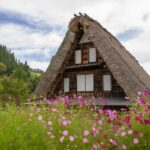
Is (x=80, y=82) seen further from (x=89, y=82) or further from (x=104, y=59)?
(x=104, y=59)

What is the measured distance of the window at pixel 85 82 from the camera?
23.9 meters

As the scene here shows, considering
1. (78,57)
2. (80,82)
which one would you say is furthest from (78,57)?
(80,82)

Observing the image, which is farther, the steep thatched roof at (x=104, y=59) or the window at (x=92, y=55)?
the window at (x=92, y=55)

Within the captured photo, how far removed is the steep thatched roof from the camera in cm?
2075

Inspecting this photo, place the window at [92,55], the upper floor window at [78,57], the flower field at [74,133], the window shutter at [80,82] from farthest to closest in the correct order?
the upper floor window at [78,57] → the window shutter at [80,82] → the window at [92,55] → the flower field at [74,133]

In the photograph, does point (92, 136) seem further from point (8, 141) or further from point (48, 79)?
point (48, 79)

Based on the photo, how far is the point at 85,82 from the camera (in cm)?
2414

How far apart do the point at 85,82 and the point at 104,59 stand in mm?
2435

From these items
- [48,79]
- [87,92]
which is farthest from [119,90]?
[48,79]

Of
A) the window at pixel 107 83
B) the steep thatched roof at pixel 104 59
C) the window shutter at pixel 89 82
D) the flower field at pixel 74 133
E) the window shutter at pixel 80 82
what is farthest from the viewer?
the window shutter at pixel 80 82

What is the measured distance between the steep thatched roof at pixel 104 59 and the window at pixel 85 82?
142cm

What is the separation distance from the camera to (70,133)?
8078mm

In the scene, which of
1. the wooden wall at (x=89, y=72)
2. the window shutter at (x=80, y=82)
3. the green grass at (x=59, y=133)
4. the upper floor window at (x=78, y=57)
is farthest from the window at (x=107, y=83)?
the green grass at (x=59, y=133)

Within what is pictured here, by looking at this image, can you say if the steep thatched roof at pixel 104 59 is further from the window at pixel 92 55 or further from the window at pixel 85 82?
the window at pixel 85 82
